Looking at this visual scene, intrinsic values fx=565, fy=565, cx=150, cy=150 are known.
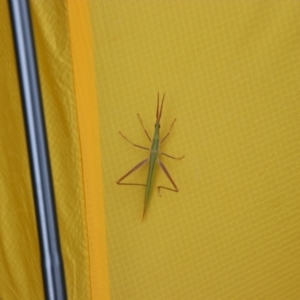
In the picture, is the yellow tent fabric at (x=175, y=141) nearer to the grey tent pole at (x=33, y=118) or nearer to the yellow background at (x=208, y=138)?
the yellow background at (x=208, y=138)

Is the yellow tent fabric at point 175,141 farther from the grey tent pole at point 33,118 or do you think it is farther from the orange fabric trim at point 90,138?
the grey tent pole at point 33,118

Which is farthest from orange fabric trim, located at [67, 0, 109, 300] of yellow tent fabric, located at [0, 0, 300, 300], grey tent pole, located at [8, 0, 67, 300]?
grey tent pole, located at [8, 0, 67, 300]

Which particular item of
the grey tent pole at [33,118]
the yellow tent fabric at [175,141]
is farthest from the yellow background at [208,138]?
the grey tent pole at [33,118]

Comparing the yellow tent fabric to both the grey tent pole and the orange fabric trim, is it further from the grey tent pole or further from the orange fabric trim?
the grey tent pole

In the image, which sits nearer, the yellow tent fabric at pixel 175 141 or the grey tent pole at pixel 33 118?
the grey tent pole at pixel 33 118

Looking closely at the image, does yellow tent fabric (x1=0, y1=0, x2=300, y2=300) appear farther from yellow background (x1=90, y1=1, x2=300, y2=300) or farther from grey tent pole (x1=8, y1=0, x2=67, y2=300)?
grey tent pole (x1=8, y1=0, x2=67, y2=300)

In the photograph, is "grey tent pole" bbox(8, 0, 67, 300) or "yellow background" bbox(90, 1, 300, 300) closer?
"grey tent pole" bbox(8, 0, 67, 300)

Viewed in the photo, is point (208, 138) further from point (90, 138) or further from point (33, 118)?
point (33, 118)

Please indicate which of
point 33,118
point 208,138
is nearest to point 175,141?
point 208,138

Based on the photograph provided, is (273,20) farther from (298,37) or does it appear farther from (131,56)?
(131,56)

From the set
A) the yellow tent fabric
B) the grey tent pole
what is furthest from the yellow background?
the grey tent pole
